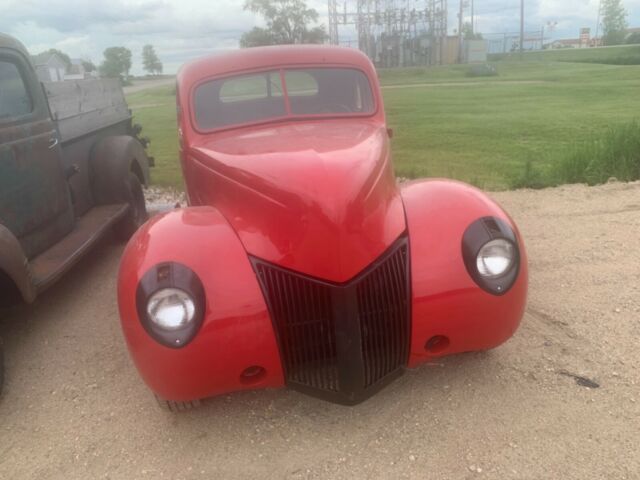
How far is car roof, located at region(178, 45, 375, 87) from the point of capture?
13.7 ft

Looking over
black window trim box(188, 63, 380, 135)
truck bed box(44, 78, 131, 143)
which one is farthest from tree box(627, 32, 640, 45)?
black window trim box(188, 63, 380, 135)

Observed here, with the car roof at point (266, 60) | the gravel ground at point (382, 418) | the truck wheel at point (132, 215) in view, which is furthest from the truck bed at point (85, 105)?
the gravel ground at point (382, 418)

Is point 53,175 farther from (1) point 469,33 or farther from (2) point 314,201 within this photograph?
(1) point 469,33

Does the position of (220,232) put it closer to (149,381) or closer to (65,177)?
(149,381)

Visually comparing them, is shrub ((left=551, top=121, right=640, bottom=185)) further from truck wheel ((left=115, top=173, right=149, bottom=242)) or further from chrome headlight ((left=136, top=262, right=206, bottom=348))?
chrome headlight ((left=136, top=262, right=206, bottom=348))

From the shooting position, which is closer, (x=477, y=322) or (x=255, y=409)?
(x=477, y=322)

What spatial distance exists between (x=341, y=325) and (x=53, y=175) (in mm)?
3132

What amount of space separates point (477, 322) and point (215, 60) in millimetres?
2847

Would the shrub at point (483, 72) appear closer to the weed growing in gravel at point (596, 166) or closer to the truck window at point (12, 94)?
the weed growing in gravel at point (596, 166)

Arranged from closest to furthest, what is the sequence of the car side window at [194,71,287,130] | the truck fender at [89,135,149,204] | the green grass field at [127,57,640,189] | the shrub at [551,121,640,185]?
the car side window at [194,71,287,130]
the truck fender at [89,135,149,204]
the shrub at [551,121,640,185]
the green grass field at [127,57,640,189]

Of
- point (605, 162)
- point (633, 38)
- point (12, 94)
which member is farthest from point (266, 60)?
point (633, 38)

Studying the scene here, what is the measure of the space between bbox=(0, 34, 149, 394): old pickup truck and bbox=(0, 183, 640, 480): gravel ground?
0.67 metres

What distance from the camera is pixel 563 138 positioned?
11.4m

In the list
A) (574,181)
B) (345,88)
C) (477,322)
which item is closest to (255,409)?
(477,322)
